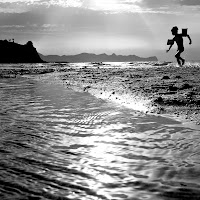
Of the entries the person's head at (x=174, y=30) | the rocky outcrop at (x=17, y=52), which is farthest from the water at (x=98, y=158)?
the rocky outcrop at (x=17, y=52)

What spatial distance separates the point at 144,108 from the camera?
8.09 meters

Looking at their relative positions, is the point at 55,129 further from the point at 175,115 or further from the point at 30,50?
the point at 30,50

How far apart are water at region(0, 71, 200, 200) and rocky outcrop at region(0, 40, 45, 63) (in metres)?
145

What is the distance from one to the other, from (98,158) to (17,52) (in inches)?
6549

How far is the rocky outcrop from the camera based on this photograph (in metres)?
150

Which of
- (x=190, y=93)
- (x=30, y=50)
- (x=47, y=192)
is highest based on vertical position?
(x=30, y=50)

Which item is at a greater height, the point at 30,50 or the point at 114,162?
the point at 30,50

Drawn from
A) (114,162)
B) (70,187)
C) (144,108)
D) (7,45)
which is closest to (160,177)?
(114,162)

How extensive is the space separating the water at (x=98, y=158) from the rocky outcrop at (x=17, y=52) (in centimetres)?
14466

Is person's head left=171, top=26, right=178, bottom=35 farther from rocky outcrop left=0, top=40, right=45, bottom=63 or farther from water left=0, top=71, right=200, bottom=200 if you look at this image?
rocky outcrop left=0, top=40, right=45, bottom=63

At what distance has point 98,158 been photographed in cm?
394

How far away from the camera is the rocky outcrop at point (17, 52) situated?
149725mm

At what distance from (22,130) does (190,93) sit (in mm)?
6055

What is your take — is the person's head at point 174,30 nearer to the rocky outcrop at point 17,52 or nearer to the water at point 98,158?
the water at point 98,158
